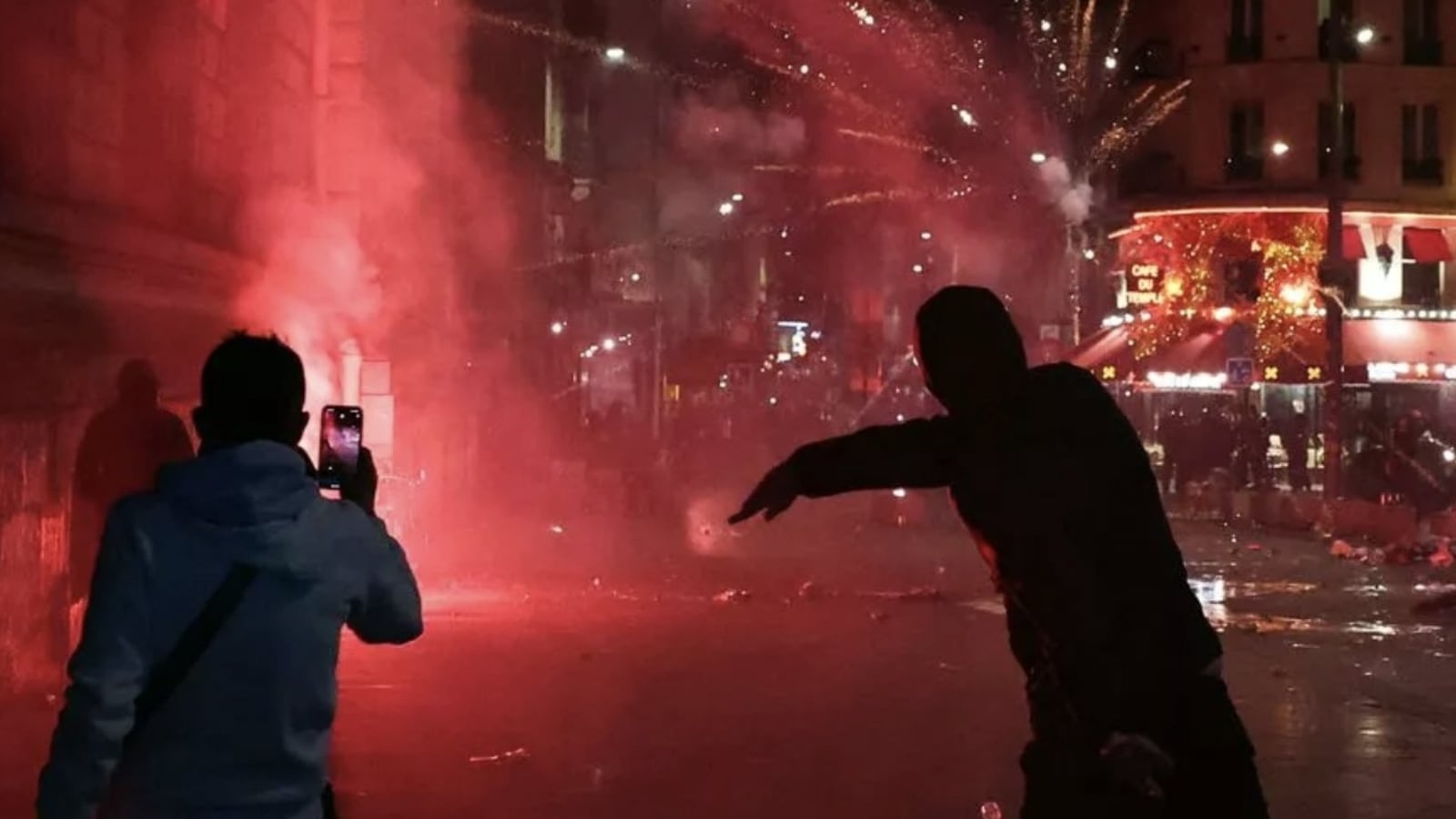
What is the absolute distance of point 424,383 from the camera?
27.3 meters

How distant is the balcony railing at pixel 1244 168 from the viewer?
3938 cm

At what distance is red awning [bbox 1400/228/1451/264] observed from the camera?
36.8 meters

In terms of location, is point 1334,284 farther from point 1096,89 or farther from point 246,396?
point 246,396

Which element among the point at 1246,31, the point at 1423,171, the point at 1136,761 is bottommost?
the point at 1136,761

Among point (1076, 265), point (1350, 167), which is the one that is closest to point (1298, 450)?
point (1350, 167)

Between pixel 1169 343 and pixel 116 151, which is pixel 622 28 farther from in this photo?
pixel 116 151

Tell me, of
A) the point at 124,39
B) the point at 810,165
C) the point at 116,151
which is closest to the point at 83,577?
the point at 116,151

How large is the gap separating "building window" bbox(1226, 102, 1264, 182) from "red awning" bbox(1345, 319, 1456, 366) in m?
4.65

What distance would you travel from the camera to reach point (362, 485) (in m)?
3.58

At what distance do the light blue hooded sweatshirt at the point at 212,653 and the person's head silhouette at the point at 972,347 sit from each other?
1.30 metres

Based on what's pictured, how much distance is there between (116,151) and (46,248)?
173 cm

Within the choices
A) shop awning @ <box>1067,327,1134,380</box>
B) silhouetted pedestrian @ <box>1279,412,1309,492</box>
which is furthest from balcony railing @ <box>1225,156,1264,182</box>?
silhouetted pedestrian @ <box>1279,412,1309,492</box>

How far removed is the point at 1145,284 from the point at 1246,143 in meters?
6.18

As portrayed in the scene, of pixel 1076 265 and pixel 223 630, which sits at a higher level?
pixel 1076 265
